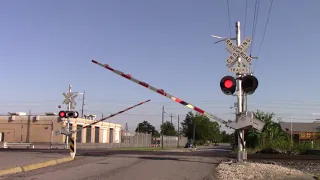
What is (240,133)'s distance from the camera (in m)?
15.7

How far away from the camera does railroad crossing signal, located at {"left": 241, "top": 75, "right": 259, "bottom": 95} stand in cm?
1414

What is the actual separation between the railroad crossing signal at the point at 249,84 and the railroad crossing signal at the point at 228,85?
53 centimetres

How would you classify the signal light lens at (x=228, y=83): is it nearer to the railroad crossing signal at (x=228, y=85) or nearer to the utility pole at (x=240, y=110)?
the railroad crossing signal at (x=228, y=85)

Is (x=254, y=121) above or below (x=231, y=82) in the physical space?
below

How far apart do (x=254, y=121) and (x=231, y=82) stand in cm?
213

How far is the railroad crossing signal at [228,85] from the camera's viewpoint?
1392cm

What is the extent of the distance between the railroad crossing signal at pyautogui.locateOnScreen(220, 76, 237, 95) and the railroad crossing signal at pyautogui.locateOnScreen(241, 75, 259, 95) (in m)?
0.53

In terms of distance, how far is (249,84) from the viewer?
1420 centimetres

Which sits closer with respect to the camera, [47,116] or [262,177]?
[262,177]

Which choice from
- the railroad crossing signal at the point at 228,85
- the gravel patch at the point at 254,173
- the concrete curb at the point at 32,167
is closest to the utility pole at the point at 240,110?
the gravel patch at the point at 254,173

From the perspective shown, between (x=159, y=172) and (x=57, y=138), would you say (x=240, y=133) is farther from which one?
(x=57, y=138)

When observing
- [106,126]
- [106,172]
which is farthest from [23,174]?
[106,126]

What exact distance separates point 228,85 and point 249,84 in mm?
825

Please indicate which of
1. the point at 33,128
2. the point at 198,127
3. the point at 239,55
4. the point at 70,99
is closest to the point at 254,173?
Answer: the point at 239,55
